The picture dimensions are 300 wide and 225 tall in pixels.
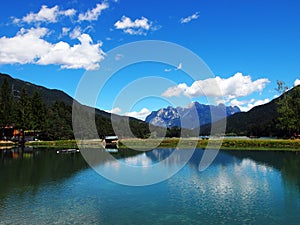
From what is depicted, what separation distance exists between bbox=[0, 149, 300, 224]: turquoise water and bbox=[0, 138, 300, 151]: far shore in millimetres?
25163

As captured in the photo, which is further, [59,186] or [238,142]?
[238,142]

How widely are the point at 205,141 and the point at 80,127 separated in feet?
112

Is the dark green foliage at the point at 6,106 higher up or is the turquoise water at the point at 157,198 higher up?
the dark green foliage at the point at 6,106

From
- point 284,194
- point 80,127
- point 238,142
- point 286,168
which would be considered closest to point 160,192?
point 284,194

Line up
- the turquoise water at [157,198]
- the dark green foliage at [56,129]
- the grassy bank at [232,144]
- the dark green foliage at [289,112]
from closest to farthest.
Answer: the turquoise water at [157,198]
the grassy bank at [232,144]
the dark green foliage at [289,112]
the dark green foliage at [56,129]

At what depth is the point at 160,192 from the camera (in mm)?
21125

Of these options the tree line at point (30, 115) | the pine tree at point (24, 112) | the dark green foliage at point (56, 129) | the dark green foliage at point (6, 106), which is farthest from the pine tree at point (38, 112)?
the dark green foliage at point (6, 106)

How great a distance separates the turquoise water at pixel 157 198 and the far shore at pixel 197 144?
25.2 meters

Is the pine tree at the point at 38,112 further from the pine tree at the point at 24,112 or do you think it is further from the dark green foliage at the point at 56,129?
the pine tree at the point at 24,112

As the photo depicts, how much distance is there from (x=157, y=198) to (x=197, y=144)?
41.5 m

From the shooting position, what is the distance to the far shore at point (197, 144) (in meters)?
53.4

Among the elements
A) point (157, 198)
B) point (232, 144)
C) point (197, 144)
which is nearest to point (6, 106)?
point (197, 144)

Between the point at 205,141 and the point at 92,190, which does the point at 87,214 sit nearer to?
the point at 92,190

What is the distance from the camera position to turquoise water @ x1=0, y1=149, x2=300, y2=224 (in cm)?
1490
